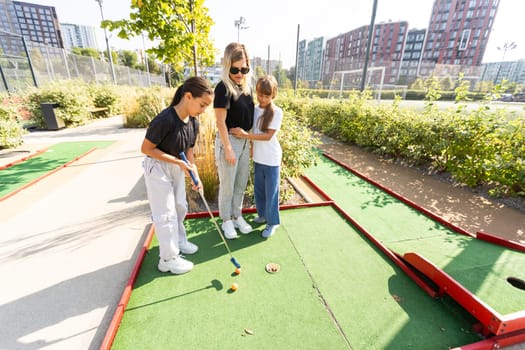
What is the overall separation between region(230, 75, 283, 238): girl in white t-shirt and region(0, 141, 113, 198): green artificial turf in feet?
13.7

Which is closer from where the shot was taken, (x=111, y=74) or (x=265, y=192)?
(x=265, y=192)

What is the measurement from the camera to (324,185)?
451 centimetres

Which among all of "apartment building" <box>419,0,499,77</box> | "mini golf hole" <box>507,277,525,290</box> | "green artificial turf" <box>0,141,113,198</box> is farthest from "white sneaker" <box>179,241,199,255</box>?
"apartment building" <box>419,0,499,77</box>

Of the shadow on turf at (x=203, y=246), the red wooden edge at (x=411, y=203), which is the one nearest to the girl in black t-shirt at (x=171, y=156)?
the shadow on turf at (x=203, y=246)

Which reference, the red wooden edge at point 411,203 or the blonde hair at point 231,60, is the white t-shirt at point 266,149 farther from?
the red wooden edge at point 411,203

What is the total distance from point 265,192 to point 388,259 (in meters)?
1.48

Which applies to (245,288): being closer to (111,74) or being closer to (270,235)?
(270,235)

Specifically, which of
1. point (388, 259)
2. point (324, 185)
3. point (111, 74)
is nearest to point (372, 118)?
point (324, 185)

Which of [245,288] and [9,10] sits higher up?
[9,10]

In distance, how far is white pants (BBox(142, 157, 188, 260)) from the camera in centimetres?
196

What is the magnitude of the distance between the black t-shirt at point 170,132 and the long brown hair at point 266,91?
2.23 ft

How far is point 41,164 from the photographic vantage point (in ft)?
17.3

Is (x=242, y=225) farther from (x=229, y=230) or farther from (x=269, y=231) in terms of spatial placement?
(x=269, y=231)

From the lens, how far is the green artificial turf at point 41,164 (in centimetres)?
427
